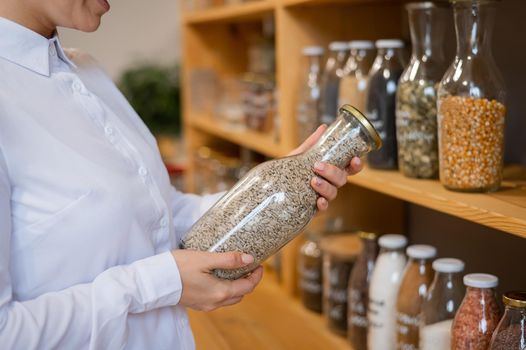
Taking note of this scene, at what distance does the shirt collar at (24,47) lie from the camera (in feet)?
3.26

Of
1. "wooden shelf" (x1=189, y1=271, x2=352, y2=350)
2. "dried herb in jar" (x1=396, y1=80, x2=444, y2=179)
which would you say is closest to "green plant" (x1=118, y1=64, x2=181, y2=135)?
"wooden shelf" (x1=189, y1=271, x2=352, y2=350)

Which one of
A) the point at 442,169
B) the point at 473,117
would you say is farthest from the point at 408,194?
the point at 473,117

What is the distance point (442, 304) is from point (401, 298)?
0.33 ft

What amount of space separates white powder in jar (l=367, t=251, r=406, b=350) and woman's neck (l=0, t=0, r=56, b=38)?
709mm

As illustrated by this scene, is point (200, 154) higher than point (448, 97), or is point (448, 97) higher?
point (448, 97)

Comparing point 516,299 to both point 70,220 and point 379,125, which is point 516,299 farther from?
point 70,220

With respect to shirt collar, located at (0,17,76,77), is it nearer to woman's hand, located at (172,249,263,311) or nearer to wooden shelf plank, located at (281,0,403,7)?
woman's hand, located at (172,249,263,311)

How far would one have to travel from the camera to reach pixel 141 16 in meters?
3.54

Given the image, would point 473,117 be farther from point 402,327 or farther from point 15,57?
point 15,57

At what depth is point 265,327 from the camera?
1.70 metres

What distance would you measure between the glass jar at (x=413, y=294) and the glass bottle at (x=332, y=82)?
395 millimetres

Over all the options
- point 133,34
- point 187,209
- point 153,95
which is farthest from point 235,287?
point 133,34

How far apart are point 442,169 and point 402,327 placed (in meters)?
0.30

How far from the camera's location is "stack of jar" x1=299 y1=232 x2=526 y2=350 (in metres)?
1.04
